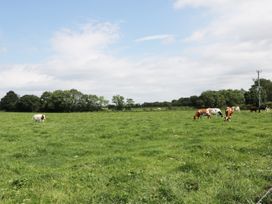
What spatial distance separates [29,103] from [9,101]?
1374cm

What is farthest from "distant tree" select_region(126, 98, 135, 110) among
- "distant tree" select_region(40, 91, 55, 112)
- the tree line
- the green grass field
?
the green grass field

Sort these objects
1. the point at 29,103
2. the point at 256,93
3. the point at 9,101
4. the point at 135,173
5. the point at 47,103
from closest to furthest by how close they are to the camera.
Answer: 1. the point at 135,173
2. the point at 47,103
3. the point at 29,103
4. the point at 256,93
5. the point at 9,101

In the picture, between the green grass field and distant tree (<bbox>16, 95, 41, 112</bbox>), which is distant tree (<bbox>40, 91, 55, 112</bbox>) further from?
the green grass field

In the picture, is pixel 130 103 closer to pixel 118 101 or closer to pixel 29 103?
pixel 118 101

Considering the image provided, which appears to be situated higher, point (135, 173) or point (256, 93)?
point (256, 93)

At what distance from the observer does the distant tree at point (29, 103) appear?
115 meters

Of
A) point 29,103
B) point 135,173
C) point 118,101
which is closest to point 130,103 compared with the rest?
point 118,101

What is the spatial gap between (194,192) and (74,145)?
10646 mm

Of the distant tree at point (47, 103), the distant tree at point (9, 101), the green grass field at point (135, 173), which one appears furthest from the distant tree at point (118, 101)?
the green grass field at point (135, 173)

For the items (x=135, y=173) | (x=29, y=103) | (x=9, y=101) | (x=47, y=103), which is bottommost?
(x=135, y=173)

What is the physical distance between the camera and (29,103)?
11531cm

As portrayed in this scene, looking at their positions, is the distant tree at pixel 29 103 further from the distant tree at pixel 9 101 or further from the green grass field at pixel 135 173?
the green grass field at pixel 135 173

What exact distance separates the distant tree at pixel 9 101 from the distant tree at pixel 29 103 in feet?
10.7

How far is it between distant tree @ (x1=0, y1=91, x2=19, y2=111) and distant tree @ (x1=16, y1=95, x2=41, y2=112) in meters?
3.26
